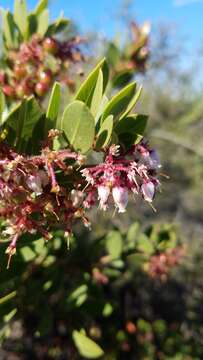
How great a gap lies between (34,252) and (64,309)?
56 cm

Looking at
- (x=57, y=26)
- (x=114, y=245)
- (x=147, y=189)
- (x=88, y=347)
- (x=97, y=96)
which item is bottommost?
(x=88, y=347)

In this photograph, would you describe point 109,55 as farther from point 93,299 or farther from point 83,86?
point 83,86

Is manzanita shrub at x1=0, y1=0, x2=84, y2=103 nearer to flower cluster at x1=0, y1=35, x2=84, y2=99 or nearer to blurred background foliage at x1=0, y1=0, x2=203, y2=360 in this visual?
flower cluster at x1=0, y1=35, x2=84, y2=99

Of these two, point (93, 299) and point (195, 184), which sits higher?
point (93, 299)

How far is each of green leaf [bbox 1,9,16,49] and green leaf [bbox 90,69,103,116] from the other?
2.71 ft

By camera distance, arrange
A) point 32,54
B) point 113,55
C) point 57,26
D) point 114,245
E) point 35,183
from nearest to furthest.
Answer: point 35,183, point 32,54, point 57,26, point 114,245, point 113,55

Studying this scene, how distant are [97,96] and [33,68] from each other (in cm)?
76

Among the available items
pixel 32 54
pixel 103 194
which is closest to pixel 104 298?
pixel 32 54

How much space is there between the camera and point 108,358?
2250 mm

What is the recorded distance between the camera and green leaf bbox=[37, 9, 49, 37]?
1.76m

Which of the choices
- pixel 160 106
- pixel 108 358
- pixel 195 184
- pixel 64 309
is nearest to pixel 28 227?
pixel 64 309

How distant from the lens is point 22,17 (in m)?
1.76

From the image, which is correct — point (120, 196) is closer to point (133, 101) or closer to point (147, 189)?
point (147, 189)

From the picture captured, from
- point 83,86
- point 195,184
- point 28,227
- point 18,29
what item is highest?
point 18,29
